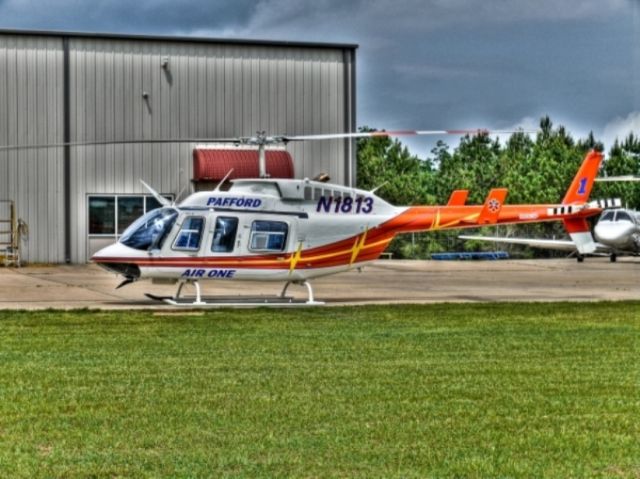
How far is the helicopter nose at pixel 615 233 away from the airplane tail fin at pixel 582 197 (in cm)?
1549

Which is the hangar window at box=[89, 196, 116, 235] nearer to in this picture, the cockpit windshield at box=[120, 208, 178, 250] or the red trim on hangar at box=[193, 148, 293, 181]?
the red trim on hangar at box=[193, 148, 293, 181]

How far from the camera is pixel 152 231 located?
58.5 feet

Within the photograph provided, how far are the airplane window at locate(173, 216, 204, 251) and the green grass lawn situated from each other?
4195 mm

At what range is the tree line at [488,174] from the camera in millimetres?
50031

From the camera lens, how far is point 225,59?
3497 centimetres

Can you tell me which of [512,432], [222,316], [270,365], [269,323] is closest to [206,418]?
[512,432]

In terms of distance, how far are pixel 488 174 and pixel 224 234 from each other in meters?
42.0

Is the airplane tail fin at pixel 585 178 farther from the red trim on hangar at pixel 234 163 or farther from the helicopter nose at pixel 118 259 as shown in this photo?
the red trim on hangar at pixel 234 163

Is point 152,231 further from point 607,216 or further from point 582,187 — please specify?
point 607,216

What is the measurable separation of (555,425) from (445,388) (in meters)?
1.57

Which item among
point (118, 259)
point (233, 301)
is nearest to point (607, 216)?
point (233, 301)

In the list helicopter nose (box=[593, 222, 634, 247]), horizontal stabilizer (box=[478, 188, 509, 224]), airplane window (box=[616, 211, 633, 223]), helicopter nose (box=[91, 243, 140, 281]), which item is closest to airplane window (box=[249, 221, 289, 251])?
helicopter nose (box=[91, 243, 140, 281])

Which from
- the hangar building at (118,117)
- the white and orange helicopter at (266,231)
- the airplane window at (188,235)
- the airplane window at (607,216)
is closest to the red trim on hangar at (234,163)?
the hangar building at (118,117)

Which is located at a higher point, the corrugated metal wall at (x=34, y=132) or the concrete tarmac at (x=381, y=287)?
the corrugated metal wall at (x=34, y=132)
